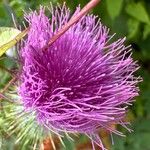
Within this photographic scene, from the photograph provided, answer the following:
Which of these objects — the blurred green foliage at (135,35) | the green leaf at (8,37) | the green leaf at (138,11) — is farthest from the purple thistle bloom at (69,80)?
the green leaf at (138,11)

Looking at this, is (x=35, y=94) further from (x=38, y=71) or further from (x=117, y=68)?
(x=117, y=68)

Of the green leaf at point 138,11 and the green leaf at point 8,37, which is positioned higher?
the green leaf at point 138,11

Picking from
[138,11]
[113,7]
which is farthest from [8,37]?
[138,11]

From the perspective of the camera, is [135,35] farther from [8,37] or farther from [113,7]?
[8,37]

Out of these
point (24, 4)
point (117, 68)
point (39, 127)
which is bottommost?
point (39, 127)

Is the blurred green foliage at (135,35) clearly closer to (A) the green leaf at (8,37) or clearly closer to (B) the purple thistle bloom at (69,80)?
(B) the purple thistle bloom at (69,80)

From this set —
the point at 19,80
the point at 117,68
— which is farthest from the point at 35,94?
the point at 117,68
